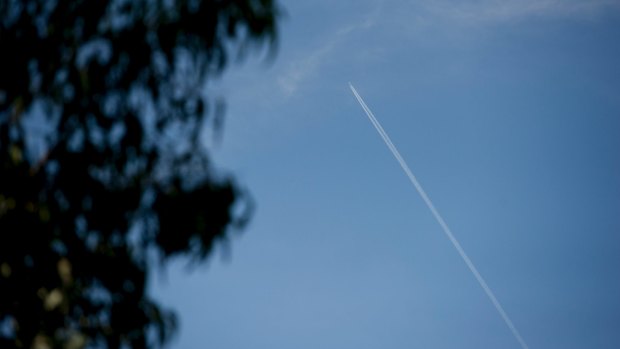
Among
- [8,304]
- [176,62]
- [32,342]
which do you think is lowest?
[32,342]

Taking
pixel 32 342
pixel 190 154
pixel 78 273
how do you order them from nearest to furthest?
pixel 32 342
pixel 78 273
pixel 190 154

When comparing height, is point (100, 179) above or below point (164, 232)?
above

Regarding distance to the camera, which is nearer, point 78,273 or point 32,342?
point 32,342

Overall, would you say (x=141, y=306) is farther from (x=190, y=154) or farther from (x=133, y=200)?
(x=190, y=154)

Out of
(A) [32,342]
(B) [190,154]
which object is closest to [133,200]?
(B) [190,154]

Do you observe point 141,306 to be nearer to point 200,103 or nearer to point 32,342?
point 32,342

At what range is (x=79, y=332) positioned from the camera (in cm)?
543

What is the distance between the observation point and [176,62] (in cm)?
614

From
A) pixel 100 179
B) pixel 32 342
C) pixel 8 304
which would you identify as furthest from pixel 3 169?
pixel 32 342

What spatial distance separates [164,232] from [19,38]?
240 cm

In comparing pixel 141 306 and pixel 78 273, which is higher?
pixel 78 273

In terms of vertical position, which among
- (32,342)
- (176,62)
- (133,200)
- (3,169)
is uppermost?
(176,62)

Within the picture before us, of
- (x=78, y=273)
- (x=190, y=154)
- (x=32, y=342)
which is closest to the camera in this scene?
(x=32, y=342)

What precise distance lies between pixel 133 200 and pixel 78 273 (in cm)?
88
